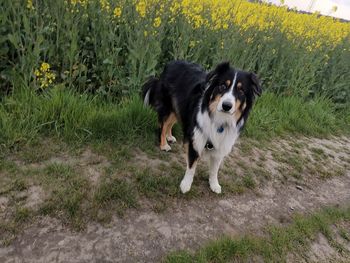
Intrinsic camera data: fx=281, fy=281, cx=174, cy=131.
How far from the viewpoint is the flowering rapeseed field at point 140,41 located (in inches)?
128

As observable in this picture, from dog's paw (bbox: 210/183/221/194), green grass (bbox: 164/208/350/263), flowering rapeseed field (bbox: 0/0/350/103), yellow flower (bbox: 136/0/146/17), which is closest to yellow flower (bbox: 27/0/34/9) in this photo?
flowering rapeseed field (bbox: 0/0/350/103)

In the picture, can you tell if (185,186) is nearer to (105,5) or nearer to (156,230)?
(156,230)

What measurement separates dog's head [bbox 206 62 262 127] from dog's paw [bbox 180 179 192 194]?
79 cm

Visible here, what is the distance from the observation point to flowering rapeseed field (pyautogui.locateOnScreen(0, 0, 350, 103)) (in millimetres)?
3262

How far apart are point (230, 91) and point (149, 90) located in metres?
1.51

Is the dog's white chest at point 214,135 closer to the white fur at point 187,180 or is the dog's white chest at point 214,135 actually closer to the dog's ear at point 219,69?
the white fur at point 187,180

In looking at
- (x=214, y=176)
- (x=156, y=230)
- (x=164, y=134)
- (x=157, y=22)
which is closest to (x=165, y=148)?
(x=164, y=134)

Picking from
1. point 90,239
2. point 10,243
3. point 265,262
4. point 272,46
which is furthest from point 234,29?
point 10,243

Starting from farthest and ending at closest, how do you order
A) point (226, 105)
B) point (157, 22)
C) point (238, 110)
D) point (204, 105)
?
1. point (157, 22)
2. point (204, 105)
3. point (238, 110)
4. point (226, 105)

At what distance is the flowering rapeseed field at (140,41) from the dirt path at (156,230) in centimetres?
186

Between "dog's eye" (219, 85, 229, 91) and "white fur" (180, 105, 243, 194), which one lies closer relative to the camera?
"dog's eye" (219, 85, 229, 91)

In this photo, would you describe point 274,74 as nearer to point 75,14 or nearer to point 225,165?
point 225,165

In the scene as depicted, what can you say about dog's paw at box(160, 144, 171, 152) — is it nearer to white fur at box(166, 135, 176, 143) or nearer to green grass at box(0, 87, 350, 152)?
green grass at box(0, 87, 350, 152)

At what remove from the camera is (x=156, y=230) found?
2.41 m
